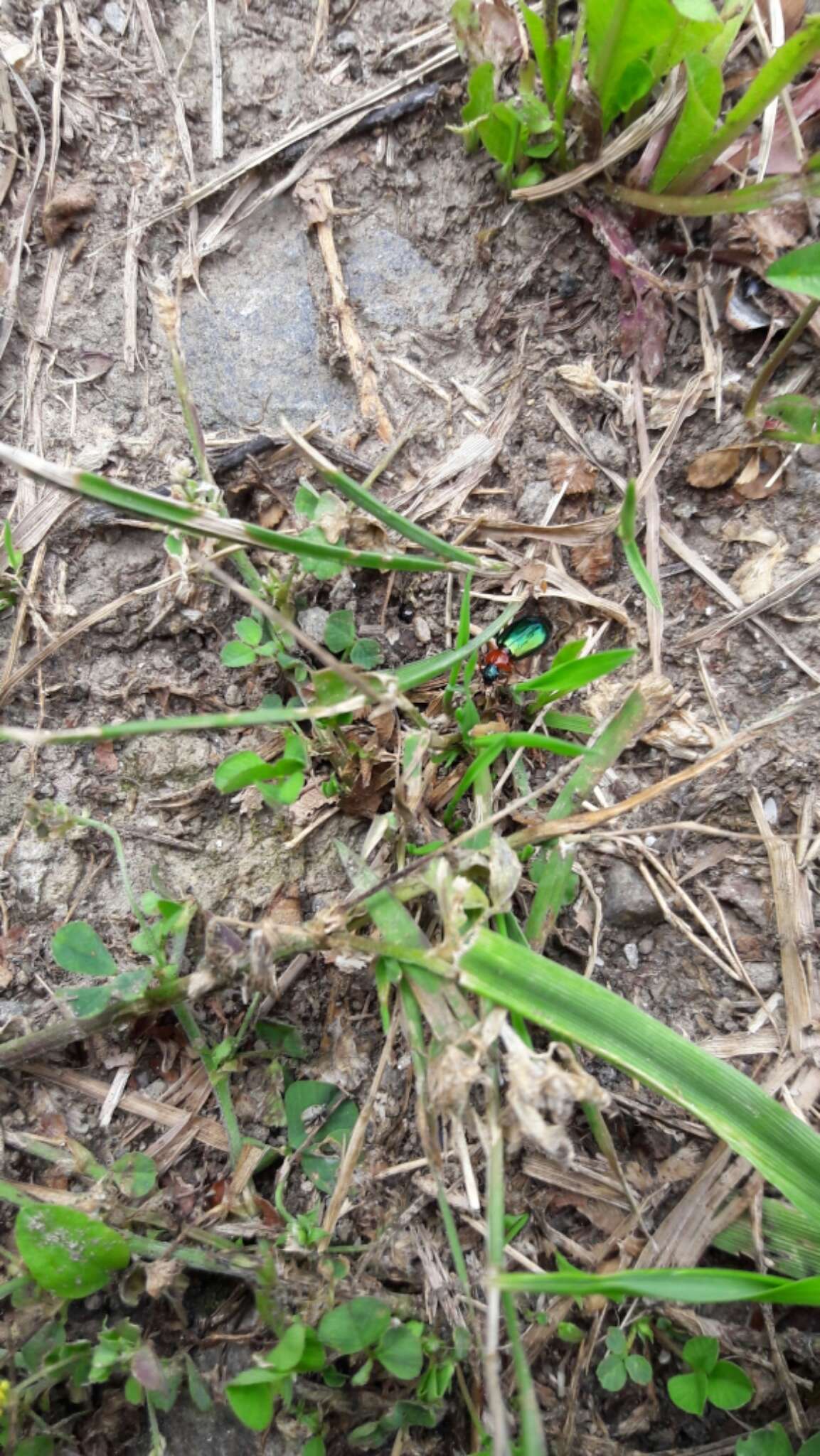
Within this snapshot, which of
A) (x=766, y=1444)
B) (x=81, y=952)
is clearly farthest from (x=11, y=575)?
(x=766, y=1444)

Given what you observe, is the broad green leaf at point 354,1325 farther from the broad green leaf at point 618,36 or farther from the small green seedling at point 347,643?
the broad green leaf at point 618,36

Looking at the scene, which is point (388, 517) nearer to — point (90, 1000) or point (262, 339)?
point (262, 339)

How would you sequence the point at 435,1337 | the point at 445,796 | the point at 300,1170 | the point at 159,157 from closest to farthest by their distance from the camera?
the point at 435,1337 → the point at 300,1170 → the point at 445,796 → the point at 159,157

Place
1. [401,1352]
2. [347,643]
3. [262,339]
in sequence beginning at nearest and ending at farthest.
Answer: [401,1352], [347,643], [262,339]

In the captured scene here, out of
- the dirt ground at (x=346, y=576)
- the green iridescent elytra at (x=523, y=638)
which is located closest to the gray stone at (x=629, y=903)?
the dirt ground at (x=346, y=576)

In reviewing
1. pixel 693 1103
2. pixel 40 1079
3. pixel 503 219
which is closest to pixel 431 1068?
pixel 693 1103

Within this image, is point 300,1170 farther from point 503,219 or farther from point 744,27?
point 744,27

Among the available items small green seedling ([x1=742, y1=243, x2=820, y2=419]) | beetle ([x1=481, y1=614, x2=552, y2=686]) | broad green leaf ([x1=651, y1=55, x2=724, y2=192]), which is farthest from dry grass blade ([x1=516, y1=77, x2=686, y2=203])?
beetle ([x1=481, y1=614, x2=552, y2=686])
